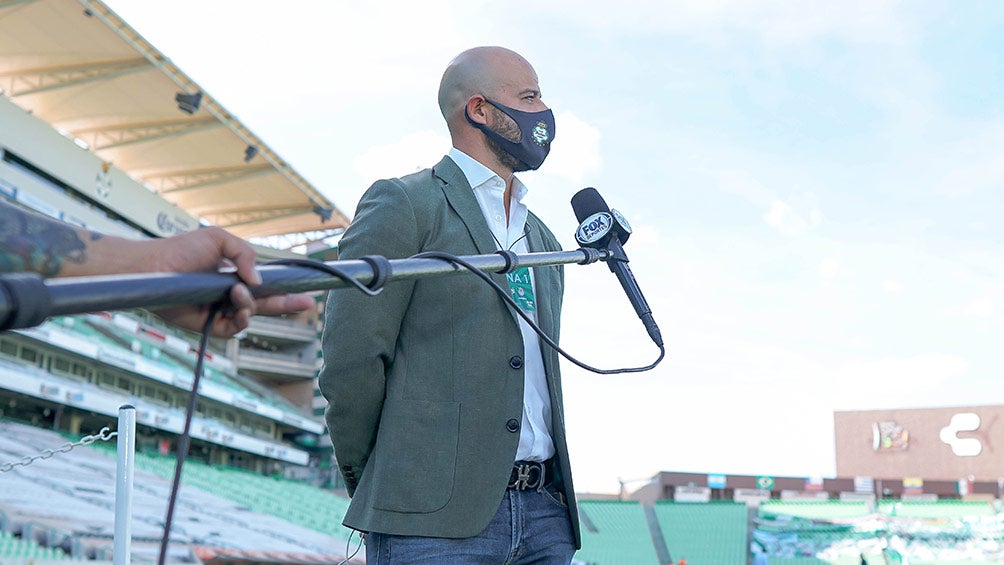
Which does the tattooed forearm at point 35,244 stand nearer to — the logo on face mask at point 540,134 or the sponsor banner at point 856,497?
the logo on face mask at point 540,134

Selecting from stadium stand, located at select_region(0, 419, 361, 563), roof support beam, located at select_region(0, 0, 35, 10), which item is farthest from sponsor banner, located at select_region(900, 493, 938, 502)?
roof support beam, located at select_region(0, 0, 35, 10)

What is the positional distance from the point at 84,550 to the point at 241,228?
2987cm

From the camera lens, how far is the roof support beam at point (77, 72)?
27.8 m

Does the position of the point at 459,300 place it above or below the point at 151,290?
above

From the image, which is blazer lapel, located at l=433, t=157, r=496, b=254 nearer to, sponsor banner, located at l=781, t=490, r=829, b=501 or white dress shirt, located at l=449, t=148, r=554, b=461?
white dress shirt, located at l=449, t=148, r=554, b=461

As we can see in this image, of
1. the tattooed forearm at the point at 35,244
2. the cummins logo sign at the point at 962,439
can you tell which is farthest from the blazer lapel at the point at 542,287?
the cummins logo sign at the point at 962,439

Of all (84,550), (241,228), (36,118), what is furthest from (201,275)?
(241,228)

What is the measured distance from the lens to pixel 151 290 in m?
1.09

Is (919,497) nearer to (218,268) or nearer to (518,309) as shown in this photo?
(518,309)

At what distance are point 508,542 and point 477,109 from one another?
1159 mm

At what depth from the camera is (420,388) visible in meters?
2.32

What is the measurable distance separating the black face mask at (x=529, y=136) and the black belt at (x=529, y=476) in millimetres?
814

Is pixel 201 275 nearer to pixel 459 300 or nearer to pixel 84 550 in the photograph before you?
pixel 459 300

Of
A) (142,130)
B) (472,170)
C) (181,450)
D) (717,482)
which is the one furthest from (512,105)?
(142,130)
